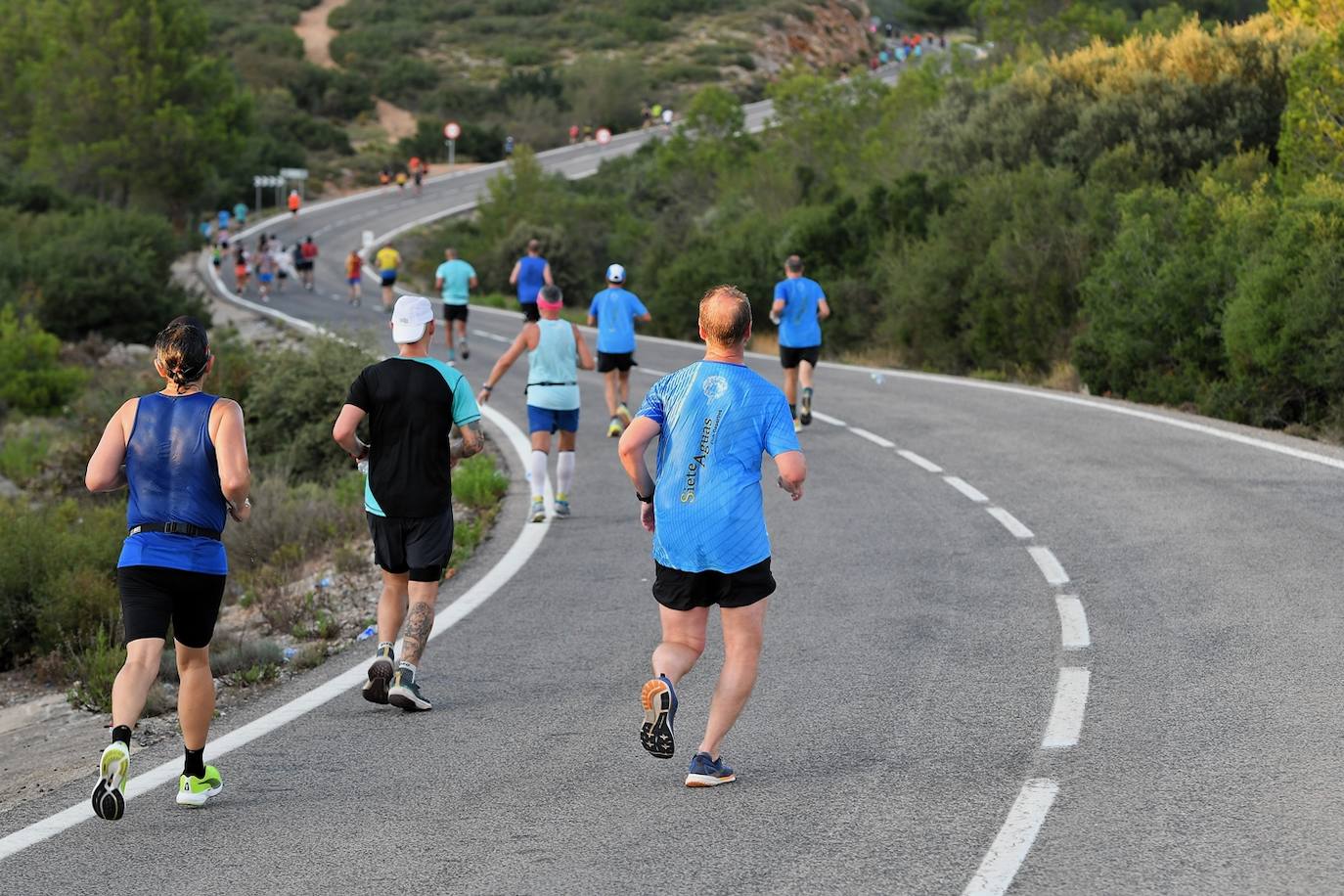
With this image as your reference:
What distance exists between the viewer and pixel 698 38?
121 metres

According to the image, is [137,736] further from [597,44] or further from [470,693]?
[597,44]

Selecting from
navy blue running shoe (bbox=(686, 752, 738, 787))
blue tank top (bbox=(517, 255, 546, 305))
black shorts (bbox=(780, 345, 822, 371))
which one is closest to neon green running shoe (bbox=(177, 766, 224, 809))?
navy blue running shoe (bbox=(686, 752, 738, 787))

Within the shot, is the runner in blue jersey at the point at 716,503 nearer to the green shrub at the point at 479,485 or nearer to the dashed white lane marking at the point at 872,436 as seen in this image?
the green shrub at the point at 479,485

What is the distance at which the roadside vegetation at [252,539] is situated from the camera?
9945 millimetres

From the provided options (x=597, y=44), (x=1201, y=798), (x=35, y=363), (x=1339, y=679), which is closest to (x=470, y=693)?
(x=1201, y=798)

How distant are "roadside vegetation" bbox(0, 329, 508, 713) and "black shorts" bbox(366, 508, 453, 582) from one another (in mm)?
1439

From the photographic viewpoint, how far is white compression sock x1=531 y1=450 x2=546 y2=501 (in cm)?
1311

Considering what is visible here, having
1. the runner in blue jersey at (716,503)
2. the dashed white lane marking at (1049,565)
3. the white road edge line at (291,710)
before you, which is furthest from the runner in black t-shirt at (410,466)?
the dashed white lane marking at (1049,565)

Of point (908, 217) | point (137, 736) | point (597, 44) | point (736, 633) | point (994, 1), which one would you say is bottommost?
point (137, 736)

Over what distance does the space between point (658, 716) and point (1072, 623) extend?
3.69 metres

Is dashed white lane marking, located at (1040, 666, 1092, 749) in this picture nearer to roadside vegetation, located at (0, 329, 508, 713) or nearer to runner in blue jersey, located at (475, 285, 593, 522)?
roadside vegetation, located at (0, 329, 508, 713)

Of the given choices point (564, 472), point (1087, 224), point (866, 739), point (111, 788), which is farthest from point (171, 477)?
point (1087, 224)

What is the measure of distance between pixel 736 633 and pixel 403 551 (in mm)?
2154

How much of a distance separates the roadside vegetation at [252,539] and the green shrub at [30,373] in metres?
2.94
